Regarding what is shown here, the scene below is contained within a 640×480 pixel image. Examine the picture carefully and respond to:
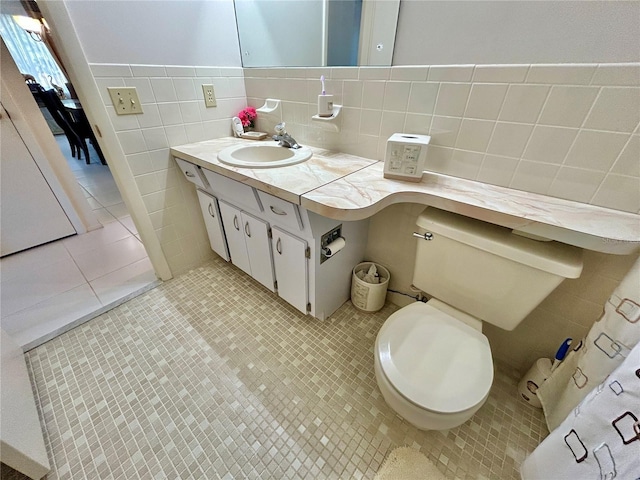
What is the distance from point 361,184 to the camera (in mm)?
955

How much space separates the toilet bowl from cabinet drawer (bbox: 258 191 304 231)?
0.54 meters

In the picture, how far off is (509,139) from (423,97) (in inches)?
13.5

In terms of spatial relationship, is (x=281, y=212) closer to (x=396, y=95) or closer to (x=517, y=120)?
(x=396, y=95)

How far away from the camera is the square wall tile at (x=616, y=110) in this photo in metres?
0.67

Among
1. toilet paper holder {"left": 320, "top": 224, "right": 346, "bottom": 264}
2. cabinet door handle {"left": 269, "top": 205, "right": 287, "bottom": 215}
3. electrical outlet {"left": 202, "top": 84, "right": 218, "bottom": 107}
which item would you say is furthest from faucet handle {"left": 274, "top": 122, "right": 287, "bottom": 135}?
toilet paper holder {"left": 320, "top": 224, "right": 346, "bottom": 264}

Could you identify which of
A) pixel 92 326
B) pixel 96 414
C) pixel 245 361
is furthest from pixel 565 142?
pixel 92 326

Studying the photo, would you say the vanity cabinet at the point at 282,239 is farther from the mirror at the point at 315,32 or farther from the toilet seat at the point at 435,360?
the mirror at the point at 315,32

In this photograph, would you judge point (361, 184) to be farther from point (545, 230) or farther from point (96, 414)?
point (96, 414)

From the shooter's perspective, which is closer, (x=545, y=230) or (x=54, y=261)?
(x=545, y=230)

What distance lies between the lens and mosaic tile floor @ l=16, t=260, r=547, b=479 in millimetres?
914

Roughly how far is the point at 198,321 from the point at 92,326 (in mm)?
579

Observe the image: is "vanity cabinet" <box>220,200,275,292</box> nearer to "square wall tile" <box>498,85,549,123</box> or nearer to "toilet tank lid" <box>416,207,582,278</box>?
"toilet tank lid" <box>416,207,582,278</box>

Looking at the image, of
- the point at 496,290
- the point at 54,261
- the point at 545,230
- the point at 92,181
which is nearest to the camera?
the point at 545,230

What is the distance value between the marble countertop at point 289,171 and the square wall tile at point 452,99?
0.35 m
